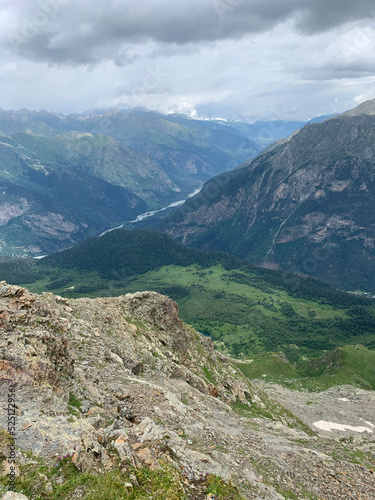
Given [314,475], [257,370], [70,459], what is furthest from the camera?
[257,370]

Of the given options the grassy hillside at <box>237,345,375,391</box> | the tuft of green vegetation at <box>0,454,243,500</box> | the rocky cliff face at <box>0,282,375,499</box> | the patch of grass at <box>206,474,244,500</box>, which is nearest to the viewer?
the tuft of green vegetation at <box>0,454,243,500</box>

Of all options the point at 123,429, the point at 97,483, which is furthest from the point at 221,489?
the point at 97,483

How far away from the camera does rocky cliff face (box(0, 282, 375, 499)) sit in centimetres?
2116

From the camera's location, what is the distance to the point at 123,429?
25797 millimetres

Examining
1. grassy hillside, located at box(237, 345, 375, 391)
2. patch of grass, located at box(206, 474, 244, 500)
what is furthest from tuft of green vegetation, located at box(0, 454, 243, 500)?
grassy hillside, located at box(237, 345, 375, 391)

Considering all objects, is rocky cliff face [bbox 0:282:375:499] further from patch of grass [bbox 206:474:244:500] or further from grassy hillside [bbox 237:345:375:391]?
grassy hillside [bbox 237:345:375:391]

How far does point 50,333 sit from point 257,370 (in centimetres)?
11236

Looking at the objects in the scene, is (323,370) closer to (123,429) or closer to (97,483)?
(123,429)

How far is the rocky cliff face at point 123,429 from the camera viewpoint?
69.4 feet

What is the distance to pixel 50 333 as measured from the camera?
117 ft

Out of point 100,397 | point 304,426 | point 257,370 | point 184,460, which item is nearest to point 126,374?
point 100,397

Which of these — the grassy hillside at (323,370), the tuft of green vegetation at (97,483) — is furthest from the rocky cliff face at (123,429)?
the grassy hillside at (323,370)

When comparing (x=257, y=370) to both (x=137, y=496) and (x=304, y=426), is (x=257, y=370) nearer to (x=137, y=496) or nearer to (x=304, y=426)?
(x=304, y=426)

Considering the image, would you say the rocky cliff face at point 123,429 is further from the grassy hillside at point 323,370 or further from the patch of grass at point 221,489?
the grassy hillside at point 323,370
